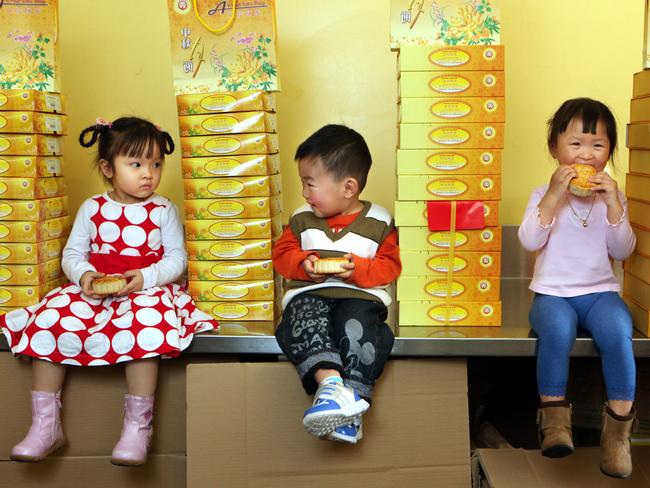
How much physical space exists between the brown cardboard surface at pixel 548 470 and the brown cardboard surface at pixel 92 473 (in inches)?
25.4

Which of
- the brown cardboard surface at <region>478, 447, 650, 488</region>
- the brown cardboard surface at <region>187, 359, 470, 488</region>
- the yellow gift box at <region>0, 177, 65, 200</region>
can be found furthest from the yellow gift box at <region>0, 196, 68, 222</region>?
the brown cardboard surface at <region>478, 447, 650, 488</region>

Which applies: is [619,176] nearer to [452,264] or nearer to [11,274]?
[452,264]

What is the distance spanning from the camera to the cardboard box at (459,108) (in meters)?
1.62

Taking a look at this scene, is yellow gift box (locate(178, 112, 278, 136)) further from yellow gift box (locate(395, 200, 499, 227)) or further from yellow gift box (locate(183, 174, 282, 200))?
yellow gift box (locate(395, 200, 499, 227))

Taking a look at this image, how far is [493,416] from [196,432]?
3.12 ft

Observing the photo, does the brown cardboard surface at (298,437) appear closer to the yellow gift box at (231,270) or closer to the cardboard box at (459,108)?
the yellow gift box at (231,270)

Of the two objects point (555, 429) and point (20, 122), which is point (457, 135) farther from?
point (20, 122)

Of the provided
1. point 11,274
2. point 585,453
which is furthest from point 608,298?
point 11,274

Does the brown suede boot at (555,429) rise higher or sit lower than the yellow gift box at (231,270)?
lower

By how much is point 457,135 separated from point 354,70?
0.57 meters

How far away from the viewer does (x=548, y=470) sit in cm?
156

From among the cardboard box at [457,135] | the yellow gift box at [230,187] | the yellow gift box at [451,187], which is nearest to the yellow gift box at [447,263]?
the yellow gift box at [451,187]

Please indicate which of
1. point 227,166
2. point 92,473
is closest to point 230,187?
point 227,166

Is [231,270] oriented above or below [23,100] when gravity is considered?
below
